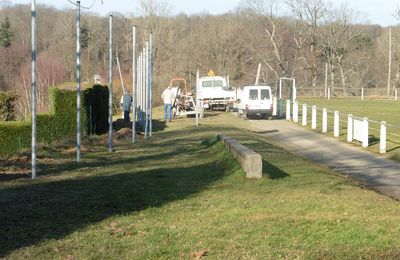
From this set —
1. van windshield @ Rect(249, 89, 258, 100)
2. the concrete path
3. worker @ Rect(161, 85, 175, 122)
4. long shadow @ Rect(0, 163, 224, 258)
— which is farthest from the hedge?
van windshield @ Rect(249, 89, 258, 100)

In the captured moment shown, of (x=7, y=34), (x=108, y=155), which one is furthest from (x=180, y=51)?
(x=108, y=155)

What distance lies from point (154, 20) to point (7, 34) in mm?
16518

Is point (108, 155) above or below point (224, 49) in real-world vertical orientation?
below

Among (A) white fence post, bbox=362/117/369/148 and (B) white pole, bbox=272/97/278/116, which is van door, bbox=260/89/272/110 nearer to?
(B) white pole, bbox=272/97/278/116

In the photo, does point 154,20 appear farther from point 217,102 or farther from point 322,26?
point 322,26

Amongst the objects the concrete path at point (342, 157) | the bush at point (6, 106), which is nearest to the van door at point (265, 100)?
the concrete path at point (342, 157)

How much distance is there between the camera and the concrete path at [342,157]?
50.1ft

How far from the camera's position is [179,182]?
41.0 feet

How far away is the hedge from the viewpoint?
75.6ft

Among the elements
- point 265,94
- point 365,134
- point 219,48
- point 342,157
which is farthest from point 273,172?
point 219,48

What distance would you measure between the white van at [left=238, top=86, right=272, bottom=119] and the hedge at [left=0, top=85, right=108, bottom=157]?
48.8 ft

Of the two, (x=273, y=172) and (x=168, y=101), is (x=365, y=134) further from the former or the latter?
(x=168, y=101)

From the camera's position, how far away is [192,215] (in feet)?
29.2

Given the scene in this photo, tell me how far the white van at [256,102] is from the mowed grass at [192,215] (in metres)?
24.9
